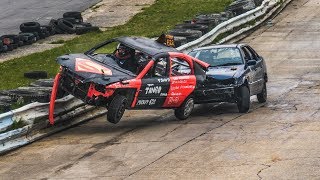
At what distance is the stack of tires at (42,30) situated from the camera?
28.6 meters

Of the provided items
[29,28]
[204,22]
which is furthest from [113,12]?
[29,28]

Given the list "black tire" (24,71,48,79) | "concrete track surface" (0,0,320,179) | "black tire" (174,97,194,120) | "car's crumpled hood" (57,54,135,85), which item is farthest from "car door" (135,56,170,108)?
"black tire" (24,71,48,79)

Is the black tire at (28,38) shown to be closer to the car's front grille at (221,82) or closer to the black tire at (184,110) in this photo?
the car's front grille at (221,82)

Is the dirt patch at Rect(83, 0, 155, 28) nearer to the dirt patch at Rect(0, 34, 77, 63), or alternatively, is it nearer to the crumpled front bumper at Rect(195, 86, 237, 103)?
the dirt patch at Rect(0, 34, 77, 63)

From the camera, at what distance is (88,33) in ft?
108

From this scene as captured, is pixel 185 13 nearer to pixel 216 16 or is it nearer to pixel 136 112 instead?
pixel 216 16

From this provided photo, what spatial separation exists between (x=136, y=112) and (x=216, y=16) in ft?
46.9

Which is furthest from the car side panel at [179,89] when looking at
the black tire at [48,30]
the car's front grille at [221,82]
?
the black tire at [48,30]

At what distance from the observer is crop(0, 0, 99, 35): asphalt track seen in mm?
35031

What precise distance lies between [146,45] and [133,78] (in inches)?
60.5

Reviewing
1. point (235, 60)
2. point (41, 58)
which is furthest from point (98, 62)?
point (41, 58)

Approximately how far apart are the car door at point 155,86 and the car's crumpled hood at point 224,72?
1719 millimetres

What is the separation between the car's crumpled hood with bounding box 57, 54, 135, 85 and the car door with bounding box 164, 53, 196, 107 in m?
1.16

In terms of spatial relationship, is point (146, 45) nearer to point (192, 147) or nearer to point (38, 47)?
point (192, 147)
